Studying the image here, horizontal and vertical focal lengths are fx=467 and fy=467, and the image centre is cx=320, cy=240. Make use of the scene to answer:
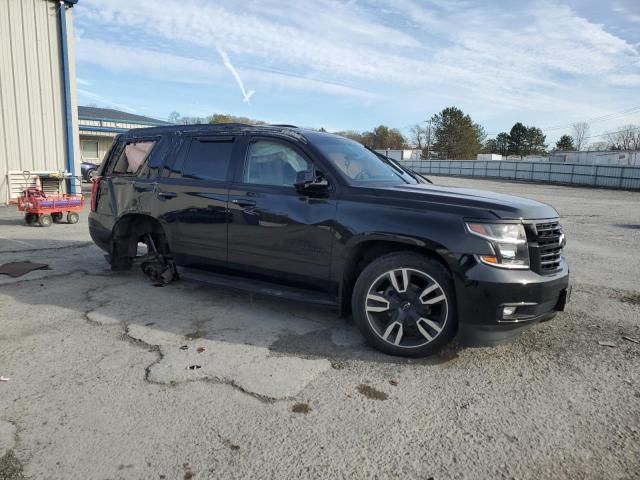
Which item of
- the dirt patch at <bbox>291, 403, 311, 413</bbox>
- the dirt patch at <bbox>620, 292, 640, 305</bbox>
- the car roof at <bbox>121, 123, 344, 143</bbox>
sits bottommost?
the dirt patch at <bbox>291, 403, 311, 413</bbox>

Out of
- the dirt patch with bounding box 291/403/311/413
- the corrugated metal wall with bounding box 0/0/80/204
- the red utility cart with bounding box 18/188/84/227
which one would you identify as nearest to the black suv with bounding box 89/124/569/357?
the dirt patch with bounding box 291/403/311/413

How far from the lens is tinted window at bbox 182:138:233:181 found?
4.80 m

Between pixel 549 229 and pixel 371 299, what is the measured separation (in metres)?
1.50

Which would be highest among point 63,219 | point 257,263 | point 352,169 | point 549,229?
point 352,169

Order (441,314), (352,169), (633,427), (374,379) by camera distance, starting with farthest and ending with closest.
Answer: (352,169) → (441,314) → (374,379) → (633,427)

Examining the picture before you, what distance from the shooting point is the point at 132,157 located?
5.64m

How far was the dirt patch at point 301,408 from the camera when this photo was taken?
2887 millimetres

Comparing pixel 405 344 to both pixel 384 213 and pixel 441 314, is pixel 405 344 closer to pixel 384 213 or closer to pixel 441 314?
pixel 441 314

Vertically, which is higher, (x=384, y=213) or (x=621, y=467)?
(x=384, y=213)

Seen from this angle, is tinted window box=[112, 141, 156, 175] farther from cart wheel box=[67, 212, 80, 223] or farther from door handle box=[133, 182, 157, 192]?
cart wheel box=[67, 212, 80, 223]

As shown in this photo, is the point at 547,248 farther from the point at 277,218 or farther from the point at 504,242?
the point at 277,218

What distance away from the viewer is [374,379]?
332cm

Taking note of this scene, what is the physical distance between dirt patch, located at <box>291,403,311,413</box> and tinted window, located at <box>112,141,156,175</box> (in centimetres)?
375

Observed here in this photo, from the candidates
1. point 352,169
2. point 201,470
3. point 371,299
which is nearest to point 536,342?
point 371,299
